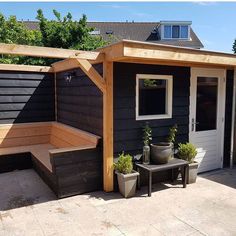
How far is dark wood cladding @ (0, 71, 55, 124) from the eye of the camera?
211 inches

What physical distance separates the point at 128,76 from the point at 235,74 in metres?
2.38

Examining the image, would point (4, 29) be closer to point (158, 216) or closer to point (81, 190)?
point (81, 190)

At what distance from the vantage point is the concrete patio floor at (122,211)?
9.18 ft

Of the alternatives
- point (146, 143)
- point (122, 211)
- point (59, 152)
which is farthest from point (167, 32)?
point (122, 211)

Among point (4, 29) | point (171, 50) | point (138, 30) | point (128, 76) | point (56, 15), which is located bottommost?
point (128, 76)

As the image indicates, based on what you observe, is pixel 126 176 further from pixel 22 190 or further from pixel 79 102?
pixel 79 102

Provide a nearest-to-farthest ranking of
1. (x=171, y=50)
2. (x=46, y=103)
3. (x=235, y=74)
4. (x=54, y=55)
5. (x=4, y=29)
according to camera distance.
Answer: (x=54, y=55)
(x=171, y=50)
(x=235, y=74)
(x=46, y=103)
(x=4, y=29)

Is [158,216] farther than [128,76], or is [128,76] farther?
[128,76]

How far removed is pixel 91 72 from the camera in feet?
11.4

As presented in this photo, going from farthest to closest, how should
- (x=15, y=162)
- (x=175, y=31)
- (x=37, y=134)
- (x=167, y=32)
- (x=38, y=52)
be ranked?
(x=167, y=32), (x=175, y=31), (x=37, y=134), (x=15, y=162), (x=38, y=52)

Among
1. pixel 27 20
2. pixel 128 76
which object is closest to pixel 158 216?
pixel 128 76

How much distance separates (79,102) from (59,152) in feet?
4.52

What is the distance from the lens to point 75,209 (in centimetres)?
326

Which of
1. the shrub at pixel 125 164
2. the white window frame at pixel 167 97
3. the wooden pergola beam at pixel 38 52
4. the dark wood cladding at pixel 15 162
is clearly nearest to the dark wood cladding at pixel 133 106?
the white window frame at pixel 167 97
